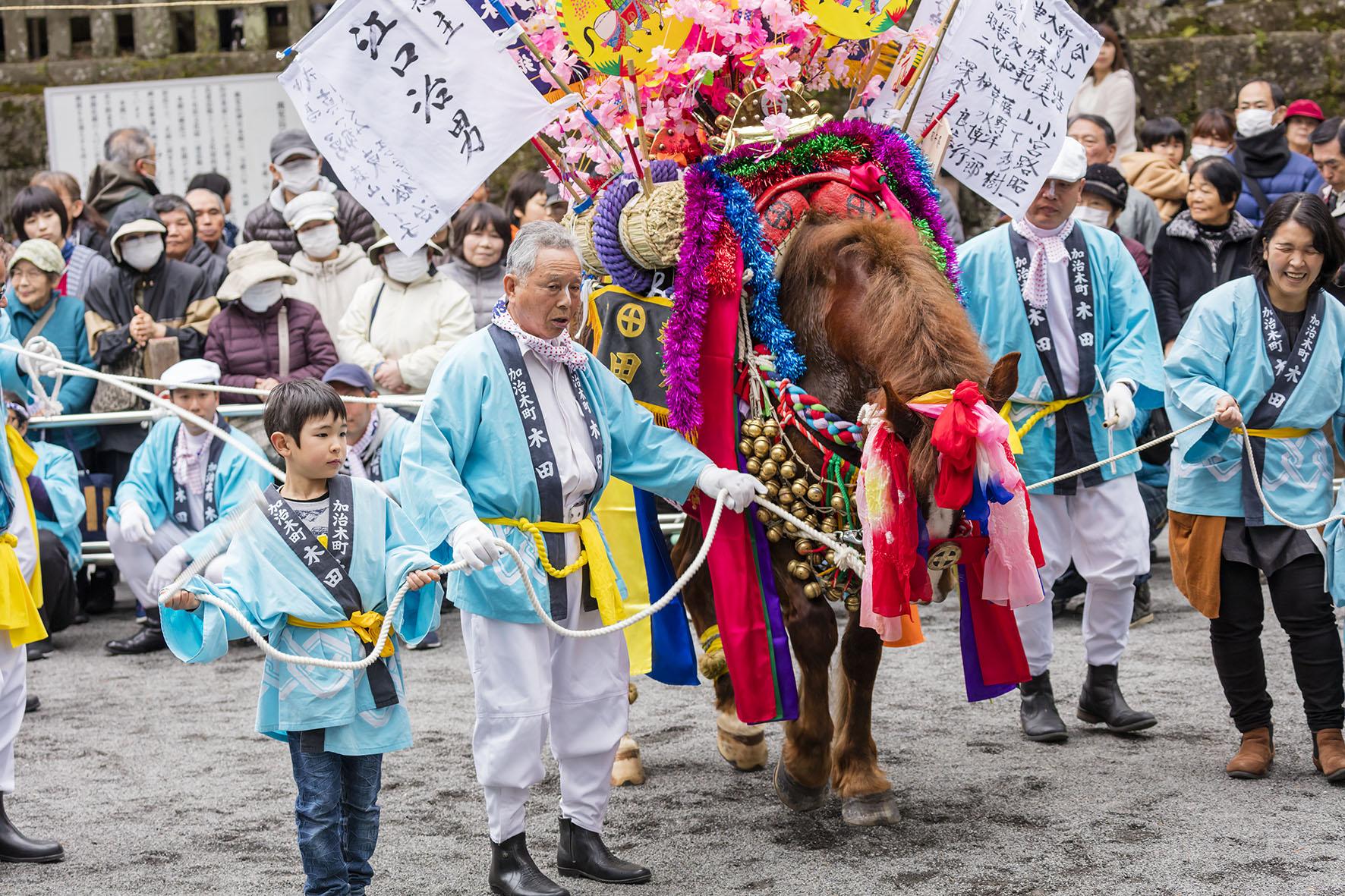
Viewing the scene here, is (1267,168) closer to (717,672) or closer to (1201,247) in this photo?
(1201,247)

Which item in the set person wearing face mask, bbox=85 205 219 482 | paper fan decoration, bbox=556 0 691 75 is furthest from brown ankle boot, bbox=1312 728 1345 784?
person wearing face mask, bbox=85 205 219 482

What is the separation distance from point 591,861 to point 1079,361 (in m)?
2.62

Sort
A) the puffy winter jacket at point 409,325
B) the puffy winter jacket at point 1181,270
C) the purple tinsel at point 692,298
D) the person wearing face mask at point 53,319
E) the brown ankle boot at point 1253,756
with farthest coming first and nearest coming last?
the person wearing face mask at point 53,319, the puffy winter jacket at point 409,325, the puffy winter jacket at point 1181,270, the brown ankle boot at point 1253,756, the purple tinsel at point 692,298

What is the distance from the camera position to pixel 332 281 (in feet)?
28.6

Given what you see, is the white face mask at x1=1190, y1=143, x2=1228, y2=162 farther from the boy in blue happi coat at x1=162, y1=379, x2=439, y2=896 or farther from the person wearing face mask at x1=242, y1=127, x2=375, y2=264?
the boy in blue happi coat at x1=162, y1=379, x2=439, y2=896

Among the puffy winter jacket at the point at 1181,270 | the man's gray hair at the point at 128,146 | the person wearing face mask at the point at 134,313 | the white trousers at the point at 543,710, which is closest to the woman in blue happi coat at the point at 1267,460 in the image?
the white trousers at the point at 543,710

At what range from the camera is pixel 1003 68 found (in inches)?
214

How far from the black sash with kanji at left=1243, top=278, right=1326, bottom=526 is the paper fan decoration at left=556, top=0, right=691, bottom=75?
2.21 meters

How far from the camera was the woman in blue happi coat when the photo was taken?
16.6 ft

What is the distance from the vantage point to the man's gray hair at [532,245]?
427cm

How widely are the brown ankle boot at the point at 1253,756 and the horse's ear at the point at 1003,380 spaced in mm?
1762

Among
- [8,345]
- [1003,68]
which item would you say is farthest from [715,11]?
[8,345]

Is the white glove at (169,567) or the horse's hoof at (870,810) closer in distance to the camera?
the white glove at (169,567)

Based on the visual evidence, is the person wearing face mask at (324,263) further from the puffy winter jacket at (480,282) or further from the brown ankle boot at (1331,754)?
the brown ankle boot at (1331,754)
